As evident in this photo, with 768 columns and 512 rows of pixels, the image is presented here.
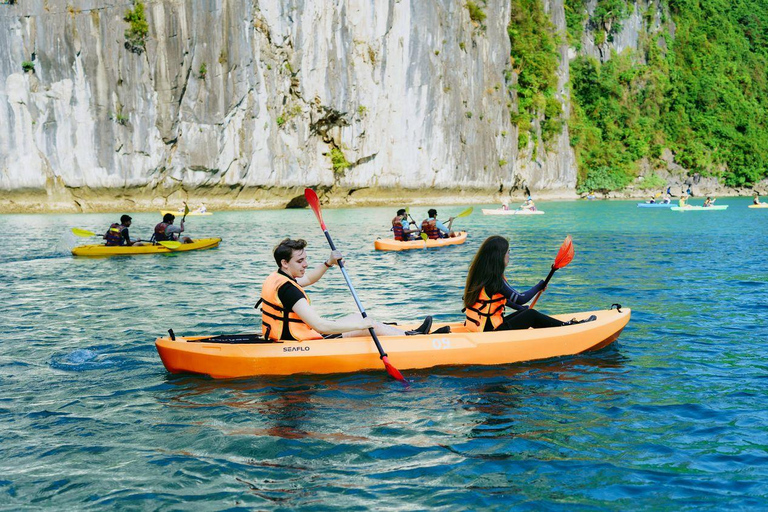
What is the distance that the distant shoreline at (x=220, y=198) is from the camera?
125 ft

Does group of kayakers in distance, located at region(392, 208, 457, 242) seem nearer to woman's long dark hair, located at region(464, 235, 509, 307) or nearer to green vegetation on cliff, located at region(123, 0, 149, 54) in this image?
woman's long dark hair, located at region(464, 235, 509, 307)

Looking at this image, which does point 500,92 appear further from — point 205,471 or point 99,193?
point 205,471

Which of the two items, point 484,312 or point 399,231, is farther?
point 399,231

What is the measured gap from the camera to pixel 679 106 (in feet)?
265

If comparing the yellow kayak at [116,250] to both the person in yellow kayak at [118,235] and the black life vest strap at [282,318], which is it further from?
the black life vest strap at [282,318]

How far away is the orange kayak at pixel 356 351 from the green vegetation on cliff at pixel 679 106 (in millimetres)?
64577

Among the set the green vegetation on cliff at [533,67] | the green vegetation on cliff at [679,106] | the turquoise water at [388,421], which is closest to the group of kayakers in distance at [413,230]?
the turquoise water at [388,421]

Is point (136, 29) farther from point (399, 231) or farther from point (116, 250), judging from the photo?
point (399, 231)

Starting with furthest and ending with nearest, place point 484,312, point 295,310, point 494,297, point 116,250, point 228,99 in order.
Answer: point 228,99
point 116,250
point 484,312
point 494,297
point 295,310

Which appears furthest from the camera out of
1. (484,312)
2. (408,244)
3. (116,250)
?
(408,244)

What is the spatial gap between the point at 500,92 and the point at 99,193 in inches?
1355

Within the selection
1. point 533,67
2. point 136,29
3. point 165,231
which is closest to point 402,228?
point 165,231

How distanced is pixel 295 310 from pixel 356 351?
789 mm

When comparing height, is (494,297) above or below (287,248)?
below
